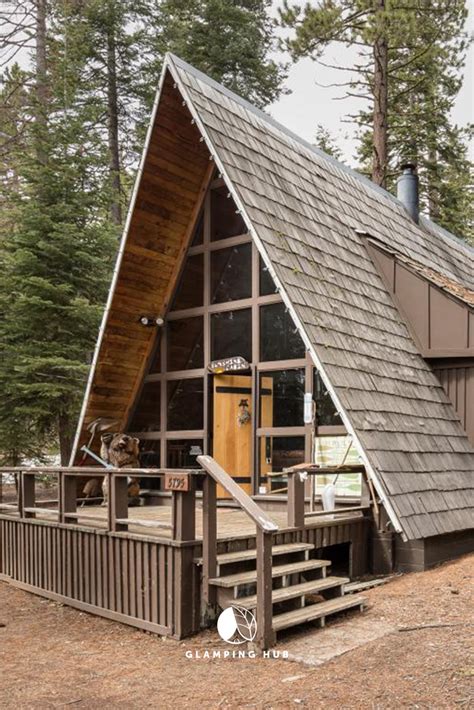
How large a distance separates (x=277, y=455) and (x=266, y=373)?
42.3 inches

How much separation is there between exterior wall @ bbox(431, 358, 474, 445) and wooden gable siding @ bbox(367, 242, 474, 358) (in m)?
0.23

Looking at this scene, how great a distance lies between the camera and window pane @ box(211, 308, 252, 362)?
8648 millimetres

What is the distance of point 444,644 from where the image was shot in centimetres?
453

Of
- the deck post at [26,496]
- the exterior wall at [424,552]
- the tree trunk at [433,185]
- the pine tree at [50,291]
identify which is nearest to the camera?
the exterior wall at [424,552]

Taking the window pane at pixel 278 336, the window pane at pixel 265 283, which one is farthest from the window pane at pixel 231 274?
the window pane at pixel 278 336

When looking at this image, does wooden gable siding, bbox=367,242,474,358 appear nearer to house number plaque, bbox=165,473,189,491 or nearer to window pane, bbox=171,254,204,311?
window pane, bbox=171,254,204,311

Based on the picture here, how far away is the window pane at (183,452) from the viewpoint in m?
8.98

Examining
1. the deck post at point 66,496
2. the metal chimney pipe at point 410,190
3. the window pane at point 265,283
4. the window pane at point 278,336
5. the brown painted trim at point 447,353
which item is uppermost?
the metal chimney pipe at point 410,190

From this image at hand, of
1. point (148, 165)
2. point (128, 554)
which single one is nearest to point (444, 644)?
point (128, 554)

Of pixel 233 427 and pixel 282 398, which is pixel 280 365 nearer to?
pixel 282 398

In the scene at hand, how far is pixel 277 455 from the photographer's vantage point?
8.14 m

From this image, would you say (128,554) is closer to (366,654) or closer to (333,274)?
(366,654)

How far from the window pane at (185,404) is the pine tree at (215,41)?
13.5m

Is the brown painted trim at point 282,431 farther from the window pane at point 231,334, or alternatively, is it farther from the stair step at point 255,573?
the stair step at point 255,573
